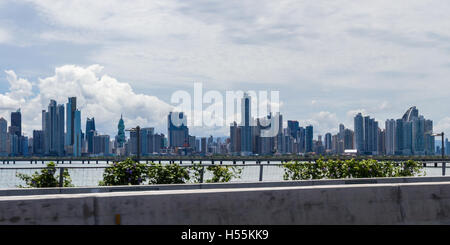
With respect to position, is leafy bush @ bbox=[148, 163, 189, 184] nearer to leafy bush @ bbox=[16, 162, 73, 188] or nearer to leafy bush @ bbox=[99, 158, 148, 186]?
leafy bush @ bbox=[99, 158, 148, 186]

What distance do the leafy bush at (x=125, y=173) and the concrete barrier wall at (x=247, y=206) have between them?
8.64 m

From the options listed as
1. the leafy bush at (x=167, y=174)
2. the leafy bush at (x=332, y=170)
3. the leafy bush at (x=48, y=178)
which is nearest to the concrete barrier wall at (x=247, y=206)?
the leafy bush at (x=48, y=178)

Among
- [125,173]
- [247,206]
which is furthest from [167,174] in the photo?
[247,206]

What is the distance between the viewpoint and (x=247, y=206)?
8.08m

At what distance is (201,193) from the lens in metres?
7.89

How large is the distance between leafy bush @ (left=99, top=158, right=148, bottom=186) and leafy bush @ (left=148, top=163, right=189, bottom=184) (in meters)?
0.36

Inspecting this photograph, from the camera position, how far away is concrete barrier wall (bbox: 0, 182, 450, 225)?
709 cm

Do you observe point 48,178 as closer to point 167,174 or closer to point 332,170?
point 167,174

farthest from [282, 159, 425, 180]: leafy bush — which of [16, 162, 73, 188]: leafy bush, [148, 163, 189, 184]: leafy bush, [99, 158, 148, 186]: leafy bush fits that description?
[16, 162, 73, 188]: leafy bush
